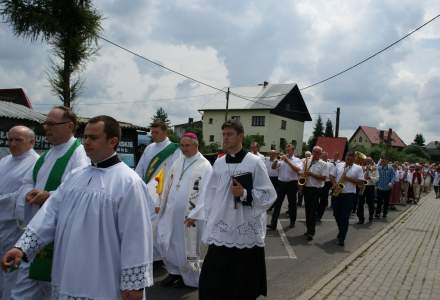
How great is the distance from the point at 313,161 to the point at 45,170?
7894 mm

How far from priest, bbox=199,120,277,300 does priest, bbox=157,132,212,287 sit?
3.44 feet

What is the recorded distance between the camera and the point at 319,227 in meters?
11.8

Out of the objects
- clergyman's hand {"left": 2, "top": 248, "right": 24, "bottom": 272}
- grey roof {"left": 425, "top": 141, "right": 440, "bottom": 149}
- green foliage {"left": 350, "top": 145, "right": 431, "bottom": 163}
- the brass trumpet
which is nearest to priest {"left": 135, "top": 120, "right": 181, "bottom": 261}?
clergyman's hand {"left": 2, "top": 248, "right": 24, "bottom": 272}

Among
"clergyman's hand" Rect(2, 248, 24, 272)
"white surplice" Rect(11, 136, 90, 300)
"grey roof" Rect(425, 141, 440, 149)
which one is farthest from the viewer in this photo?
"grey roof" Rect(425, 141, 440, 149)

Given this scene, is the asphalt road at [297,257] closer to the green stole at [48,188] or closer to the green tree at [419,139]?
the green stole at [48,188]

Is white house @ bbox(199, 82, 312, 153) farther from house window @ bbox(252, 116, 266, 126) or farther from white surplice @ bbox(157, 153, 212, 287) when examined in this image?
white surplice @ bbox(157, 153, 212, 287)

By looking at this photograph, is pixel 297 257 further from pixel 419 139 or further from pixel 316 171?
pixel 419 139

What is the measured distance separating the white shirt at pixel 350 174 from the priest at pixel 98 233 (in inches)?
301

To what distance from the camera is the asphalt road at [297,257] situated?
5.95m

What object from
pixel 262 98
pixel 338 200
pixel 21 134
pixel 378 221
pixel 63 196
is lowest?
pixel 378 221

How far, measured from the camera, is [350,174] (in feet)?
34.0

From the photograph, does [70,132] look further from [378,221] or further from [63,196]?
[378,221]

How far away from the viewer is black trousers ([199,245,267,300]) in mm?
4723

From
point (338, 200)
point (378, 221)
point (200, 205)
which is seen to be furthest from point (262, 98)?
point (200, 205)
